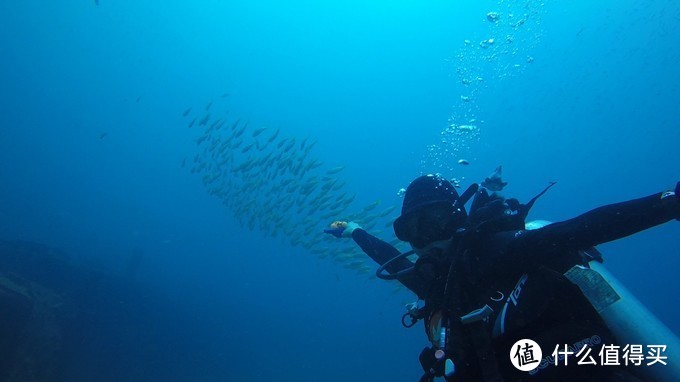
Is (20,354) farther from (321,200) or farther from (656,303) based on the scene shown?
(656,303)

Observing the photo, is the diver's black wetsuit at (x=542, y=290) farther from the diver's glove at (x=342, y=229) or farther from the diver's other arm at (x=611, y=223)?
the diver's glove at (x=342, y=229)

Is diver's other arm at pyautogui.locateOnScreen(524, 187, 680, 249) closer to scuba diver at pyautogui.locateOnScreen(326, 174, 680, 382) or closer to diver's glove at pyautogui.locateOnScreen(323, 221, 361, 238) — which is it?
scuba diver at pyautogui.locateOnScreen(326, 174, 680, 382)

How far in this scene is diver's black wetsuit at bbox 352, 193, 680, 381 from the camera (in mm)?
2021

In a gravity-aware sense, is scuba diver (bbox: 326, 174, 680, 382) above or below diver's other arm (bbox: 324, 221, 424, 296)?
below

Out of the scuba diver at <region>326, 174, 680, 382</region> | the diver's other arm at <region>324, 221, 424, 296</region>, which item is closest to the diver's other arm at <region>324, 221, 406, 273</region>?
the diver's other arm at <region>324, 221, 424, 296</region>

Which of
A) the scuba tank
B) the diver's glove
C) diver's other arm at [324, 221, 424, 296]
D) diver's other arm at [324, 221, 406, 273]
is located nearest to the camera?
the scuba tank

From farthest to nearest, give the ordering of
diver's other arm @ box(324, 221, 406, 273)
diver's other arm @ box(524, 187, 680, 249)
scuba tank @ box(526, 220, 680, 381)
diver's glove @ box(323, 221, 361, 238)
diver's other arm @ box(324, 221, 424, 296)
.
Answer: diver's glove @ box(323, 221, 361, 238) → diver's other arm @ box(324, 221, 406, 273) → diver's other arm @ box(324, 221, 424, 296) → scuba tank @ box(526, 220, 680, 381) → diver's other arm @ box(524, 187, 680, 249)

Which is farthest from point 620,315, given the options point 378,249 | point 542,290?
point 378,249

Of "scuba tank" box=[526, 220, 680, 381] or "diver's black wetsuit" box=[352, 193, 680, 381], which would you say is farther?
"scuba tank" box=[526, 220, 680, 381]

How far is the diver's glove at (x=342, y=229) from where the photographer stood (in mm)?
5325

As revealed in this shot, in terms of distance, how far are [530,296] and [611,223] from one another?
22.9 inches

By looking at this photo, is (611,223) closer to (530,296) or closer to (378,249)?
(530,296)

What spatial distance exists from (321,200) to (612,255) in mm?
86644

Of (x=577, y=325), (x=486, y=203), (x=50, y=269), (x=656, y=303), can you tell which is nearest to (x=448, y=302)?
(x=577, y=325)
